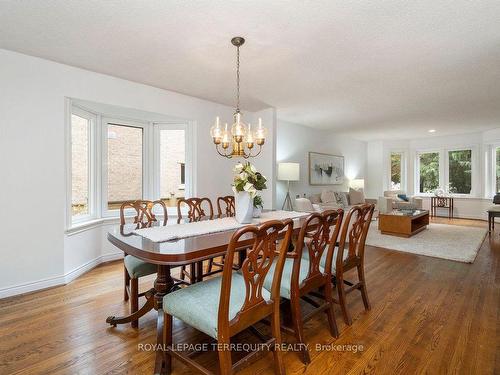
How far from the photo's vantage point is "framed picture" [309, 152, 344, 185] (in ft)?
21.5

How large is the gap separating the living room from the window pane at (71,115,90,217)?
22 millimetres

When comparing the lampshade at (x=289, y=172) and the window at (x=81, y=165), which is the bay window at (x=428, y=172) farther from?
the window at (x=81, y=165)

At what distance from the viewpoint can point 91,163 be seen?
3561 millimetres

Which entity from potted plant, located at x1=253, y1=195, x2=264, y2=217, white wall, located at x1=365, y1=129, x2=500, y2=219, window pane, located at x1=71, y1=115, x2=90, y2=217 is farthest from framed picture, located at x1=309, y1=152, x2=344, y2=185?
window pane, located at x1=71, y1=115, x2=90, y2=217

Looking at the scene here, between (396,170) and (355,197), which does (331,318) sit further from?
(396,170)

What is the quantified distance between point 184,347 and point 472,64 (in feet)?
12.7

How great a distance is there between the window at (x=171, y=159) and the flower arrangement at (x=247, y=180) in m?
2.24

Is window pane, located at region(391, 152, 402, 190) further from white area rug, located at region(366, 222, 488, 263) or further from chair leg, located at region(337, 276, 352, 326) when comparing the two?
chair leg, located at region(337, 276, 352, 326)

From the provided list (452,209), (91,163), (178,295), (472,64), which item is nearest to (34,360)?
(178,295)

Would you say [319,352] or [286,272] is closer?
[319,352]

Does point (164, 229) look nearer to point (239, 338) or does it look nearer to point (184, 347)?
point (184, 347)

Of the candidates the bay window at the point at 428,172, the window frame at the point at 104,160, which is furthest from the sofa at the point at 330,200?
the bay window at the point at 428,172

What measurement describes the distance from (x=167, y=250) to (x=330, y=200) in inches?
206

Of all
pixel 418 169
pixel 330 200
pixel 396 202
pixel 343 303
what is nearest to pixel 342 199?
pixel 330 200
